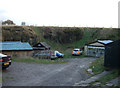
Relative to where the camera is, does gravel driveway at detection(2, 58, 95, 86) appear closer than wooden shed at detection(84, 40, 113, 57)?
Yes

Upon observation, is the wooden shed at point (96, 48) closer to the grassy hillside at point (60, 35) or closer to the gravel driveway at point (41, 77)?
the grassy hillside at point (60, 35)

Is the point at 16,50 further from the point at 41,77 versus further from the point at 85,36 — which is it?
the point at 85,36

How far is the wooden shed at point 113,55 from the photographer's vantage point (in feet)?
36.5

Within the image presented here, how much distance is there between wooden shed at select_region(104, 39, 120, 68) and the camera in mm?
11117

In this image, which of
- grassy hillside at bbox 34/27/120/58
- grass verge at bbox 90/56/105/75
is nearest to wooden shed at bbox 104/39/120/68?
grass verge at bbox 90/56/105/75

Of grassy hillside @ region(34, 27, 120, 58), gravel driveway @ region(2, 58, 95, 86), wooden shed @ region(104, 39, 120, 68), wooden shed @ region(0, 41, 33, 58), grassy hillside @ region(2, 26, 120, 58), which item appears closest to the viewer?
gravel driveway @ region(2, 58, 95, 86)

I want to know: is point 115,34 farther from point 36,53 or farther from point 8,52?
point 8,52

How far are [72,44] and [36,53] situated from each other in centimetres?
1848

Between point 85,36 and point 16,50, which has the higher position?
point 85,36

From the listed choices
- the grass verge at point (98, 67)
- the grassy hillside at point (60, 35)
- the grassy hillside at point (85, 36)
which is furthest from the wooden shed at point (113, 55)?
the grassy hillside at point (85, 36)

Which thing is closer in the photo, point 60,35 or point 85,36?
point 60,35

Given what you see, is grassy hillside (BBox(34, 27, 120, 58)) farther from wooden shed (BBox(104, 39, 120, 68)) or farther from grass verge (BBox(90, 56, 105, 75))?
wooden shed (BBox(104, 39, 120, 68))

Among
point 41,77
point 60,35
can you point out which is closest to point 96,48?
point 60,35

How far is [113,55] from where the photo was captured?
11.6 meters
